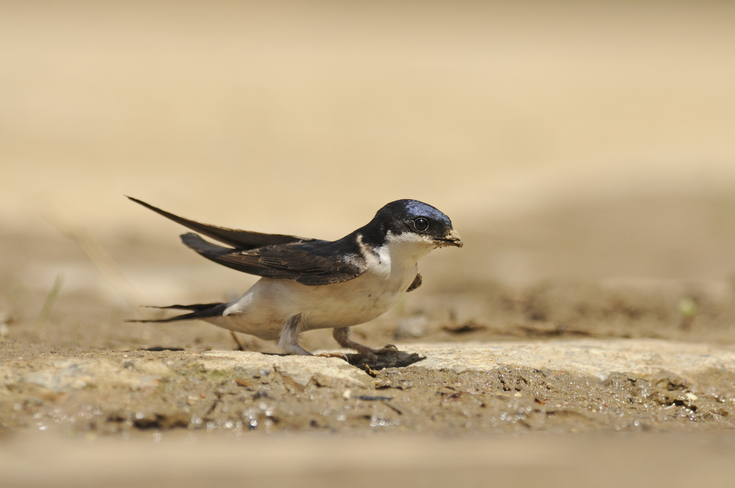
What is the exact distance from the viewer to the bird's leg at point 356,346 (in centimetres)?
423

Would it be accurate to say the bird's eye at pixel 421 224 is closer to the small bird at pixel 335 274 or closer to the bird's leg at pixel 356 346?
the small bird at pixel 335 274

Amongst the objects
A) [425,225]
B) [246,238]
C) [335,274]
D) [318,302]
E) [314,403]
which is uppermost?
[425,225]

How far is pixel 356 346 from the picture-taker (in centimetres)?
428

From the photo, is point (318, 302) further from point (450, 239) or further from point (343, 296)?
point (450, 239)

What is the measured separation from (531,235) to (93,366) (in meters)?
8.50

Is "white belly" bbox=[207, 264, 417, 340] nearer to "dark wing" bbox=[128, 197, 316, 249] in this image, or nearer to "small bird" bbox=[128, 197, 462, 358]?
"small bird" bbox=[128, 197, 462, 358]

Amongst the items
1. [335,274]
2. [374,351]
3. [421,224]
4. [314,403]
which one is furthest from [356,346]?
[314,403]

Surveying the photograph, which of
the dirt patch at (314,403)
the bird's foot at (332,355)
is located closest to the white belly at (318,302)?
the bird's foot at (332,355)

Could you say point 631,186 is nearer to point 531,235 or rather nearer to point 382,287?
point 531,235

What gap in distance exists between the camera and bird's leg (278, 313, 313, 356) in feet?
13.4

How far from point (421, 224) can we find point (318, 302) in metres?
0.65

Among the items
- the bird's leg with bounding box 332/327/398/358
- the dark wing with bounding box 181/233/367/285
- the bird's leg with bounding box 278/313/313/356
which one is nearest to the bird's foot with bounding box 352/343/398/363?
the bird's leg with bounding box 332/327/398/358

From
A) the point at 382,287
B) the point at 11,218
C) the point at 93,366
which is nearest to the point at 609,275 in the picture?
the point at 382,287

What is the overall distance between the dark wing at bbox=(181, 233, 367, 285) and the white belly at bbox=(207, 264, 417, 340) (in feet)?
0.25
